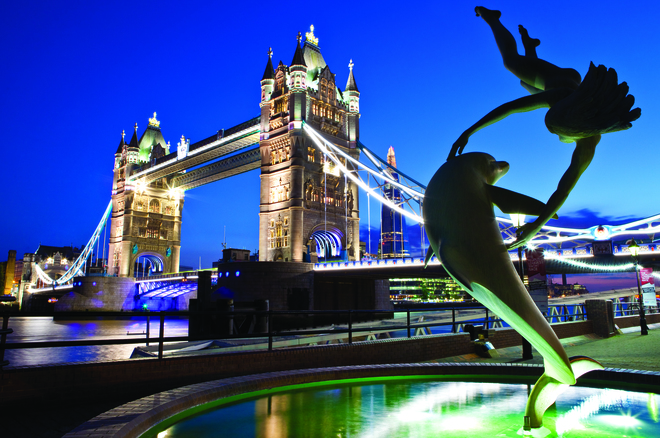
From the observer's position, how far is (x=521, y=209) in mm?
4680

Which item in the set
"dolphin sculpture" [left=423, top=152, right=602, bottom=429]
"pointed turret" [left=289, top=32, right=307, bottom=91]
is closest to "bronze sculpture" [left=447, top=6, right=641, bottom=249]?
"dolphin sculpture" [left=423, top=152, right=602, bottom=429]

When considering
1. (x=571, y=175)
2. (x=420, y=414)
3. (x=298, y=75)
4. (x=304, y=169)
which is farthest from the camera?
(x=298, y=75)

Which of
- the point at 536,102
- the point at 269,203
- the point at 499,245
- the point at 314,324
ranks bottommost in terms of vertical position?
the point at 314,324

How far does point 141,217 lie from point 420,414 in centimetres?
7285

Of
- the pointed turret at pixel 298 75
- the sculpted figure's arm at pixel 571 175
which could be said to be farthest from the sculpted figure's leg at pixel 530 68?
the pointed turret at pixel 298 75

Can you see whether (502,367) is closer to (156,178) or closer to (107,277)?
(107,277)

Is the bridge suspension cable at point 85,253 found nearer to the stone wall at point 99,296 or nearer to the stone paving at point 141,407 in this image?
the stone wall at point 99,296

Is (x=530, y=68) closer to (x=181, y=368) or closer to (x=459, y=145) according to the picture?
(x=459, y=145)

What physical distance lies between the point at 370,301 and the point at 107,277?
3154 cm

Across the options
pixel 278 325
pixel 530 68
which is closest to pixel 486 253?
pixel 530 68

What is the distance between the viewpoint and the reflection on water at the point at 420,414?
4562 mm

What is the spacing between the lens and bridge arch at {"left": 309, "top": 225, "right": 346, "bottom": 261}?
4794cm

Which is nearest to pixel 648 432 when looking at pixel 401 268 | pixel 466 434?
pixel 466 434

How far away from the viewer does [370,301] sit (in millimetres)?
43406
